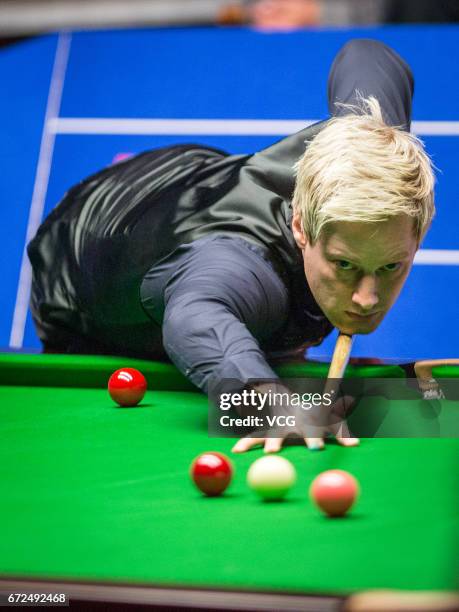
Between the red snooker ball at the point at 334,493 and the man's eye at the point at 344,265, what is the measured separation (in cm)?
97

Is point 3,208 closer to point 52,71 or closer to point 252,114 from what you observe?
point 52,71

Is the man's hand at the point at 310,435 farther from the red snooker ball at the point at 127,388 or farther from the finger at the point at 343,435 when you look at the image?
the red snooker ball at the point at 127,388

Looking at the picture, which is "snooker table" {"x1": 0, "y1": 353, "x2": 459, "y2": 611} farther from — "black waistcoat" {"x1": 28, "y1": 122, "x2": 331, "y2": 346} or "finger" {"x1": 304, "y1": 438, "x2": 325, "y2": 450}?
"black waistcoat" {"x1": 28, "y1": 122, "x2": 331, "y2": 346}

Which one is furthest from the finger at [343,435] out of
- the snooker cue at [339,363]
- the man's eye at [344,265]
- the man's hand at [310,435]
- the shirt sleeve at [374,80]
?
the shirt sleeve at [374,80]

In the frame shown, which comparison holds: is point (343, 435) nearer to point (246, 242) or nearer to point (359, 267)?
point (359, 267)

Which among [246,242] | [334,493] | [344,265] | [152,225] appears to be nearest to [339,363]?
[344,265]

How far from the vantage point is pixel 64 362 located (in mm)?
Result: 2896

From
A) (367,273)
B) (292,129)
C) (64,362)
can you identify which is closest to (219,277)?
(367,273)

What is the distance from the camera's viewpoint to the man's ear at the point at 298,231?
267cm

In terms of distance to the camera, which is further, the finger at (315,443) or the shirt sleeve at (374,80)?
the shirt sleeve at (374,80)

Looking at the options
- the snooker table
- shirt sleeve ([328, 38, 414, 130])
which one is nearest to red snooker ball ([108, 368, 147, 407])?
the snooker table

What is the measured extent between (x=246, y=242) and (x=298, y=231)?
0.21 m

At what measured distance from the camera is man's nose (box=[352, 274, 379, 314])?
2.48m

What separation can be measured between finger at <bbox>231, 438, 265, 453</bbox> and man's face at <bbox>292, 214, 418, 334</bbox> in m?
0.53
